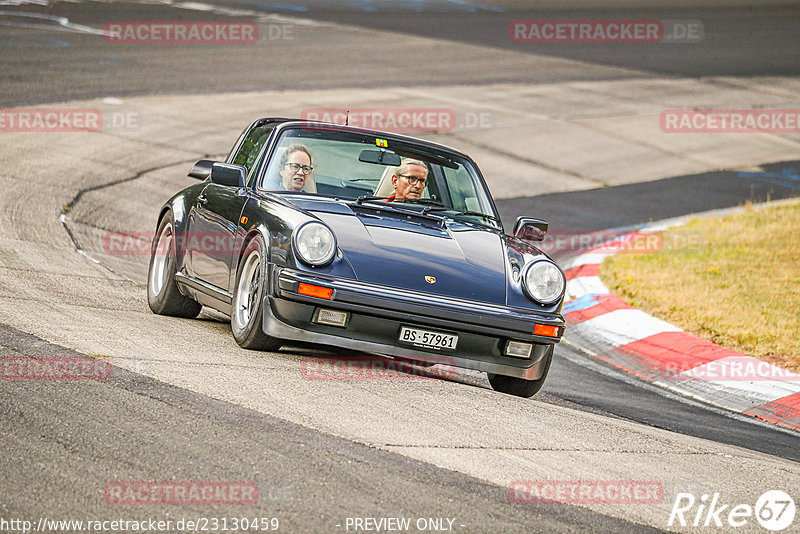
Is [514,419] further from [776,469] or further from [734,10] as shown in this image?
[734,10]

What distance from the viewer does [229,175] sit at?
295 inches

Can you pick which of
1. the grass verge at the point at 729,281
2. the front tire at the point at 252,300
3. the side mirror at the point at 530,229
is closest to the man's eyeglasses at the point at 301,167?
the front tire at the point at 252,300

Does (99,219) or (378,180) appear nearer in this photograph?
(378,180)

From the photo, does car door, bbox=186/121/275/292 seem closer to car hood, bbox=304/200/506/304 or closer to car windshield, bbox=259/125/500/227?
car windshield, bbox=259/125/500/227

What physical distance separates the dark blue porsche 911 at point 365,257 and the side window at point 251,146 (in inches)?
0.9

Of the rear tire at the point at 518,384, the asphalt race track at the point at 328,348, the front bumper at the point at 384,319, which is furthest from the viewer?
the rear tire at the point at 518,384

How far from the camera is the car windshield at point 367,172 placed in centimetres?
752

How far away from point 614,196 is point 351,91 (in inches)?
237

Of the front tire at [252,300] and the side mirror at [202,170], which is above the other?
the side mirror at [202,170]

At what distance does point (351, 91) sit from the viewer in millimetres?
20141

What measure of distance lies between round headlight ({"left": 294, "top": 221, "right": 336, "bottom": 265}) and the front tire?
263 millimetres

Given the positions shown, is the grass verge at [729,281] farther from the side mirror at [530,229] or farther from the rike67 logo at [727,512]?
the rike67 logo at [727,512]

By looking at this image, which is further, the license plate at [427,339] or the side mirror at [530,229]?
the side mirror at [530,229]

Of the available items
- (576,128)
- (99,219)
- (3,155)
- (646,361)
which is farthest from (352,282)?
(576,128)
